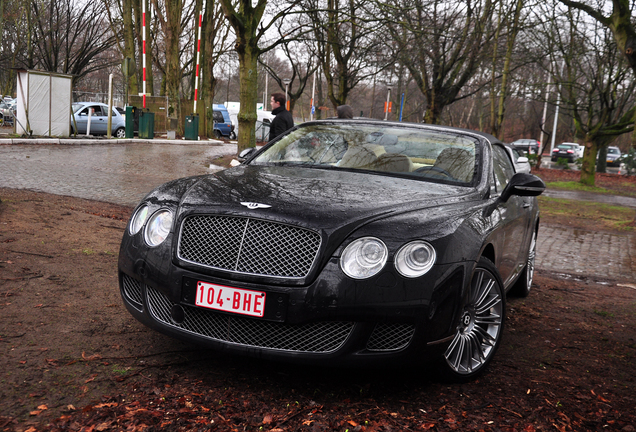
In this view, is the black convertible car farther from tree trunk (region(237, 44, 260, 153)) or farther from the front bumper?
tree trunk (region(237, 44, 260, 153))

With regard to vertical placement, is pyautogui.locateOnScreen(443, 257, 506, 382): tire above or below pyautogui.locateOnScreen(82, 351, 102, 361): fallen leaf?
above

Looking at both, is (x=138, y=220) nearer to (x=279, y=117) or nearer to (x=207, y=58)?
(x=279, y=117)

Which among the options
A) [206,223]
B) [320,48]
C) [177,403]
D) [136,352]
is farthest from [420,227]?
[320,48]

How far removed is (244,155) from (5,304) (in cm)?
203

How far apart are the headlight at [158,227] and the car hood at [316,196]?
122 millimetres

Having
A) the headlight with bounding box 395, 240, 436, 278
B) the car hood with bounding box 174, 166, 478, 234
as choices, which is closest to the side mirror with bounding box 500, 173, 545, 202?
→ the car hood with bounding box 174, 166, 478, 234

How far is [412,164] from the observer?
4.48 metres

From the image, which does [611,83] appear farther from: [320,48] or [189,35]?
[189,35]

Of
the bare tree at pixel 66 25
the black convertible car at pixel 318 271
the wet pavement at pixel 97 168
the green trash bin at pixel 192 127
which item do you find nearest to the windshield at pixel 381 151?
the black convertible car at pixel 318 271

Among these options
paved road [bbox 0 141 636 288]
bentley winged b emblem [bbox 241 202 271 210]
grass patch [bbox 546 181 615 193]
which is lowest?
grass patch [bbox 546 181 615 193]

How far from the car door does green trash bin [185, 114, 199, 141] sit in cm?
2482

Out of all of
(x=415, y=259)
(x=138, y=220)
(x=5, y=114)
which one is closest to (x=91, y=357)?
(x=138, y=220)

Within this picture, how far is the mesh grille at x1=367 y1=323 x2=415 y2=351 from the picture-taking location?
3.14m

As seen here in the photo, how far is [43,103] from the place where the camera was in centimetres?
2166
